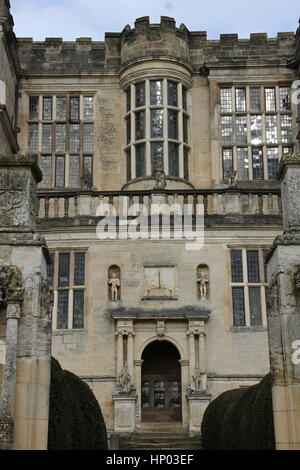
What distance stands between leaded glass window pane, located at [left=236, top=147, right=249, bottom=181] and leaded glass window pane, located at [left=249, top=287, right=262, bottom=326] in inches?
217

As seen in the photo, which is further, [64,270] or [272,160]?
[272,160]

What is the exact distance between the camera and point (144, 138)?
24.4m

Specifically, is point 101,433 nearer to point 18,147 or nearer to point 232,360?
point 232,360

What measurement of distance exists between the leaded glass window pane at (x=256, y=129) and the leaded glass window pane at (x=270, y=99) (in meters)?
0.48

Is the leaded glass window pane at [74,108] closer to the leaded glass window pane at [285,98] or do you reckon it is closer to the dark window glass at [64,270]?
the dark window glass at [64,270]

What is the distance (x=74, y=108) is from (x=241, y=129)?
5529 mm

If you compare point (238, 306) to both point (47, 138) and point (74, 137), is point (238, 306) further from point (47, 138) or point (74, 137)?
point (47, 138)

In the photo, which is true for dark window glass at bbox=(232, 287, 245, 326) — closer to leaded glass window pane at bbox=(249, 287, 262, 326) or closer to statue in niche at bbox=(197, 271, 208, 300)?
leaded glass window pane at bbox=(249, 287, 262, 326)

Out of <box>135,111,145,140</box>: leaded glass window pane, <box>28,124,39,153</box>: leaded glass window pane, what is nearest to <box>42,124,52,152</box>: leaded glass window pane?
<box>28,124,39,153</box>: leaded glass window pane

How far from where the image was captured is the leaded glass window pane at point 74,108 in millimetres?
25531

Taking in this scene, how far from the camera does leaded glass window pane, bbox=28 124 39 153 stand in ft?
83.5

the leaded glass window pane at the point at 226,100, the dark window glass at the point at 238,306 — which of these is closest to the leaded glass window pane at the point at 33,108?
the leaded glass window pane at the point at 226,100

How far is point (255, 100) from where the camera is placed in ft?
83.5

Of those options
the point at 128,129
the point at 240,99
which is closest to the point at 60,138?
the point at 128,129
